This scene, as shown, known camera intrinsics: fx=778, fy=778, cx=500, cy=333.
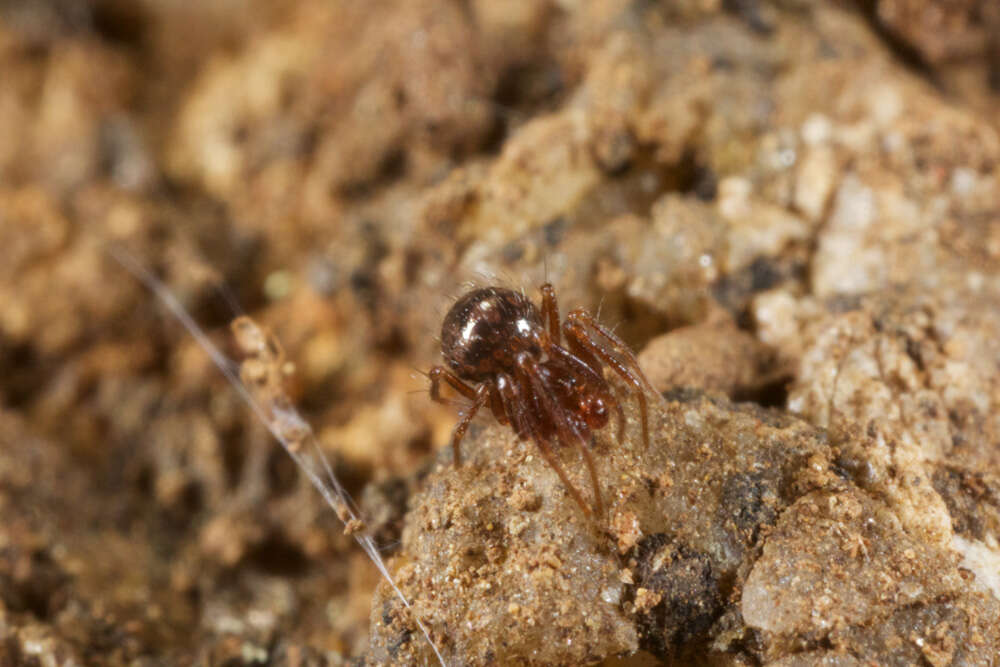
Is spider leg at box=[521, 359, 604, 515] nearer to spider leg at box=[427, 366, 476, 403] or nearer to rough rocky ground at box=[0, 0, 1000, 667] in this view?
rough rocky ground at box=[0, 0, 1000, 667]

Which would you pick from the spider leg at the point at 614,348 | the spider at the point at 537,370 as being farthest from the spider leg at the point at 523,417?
the spider leg at the point at 614,348

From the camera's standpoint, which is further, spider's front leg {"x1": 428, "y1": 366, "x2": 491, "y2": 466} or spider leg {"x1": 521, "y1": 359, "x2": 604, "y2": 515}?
spider's front leg {"x1": 428, "y1": 366, "x2": 491, "y2": 466}

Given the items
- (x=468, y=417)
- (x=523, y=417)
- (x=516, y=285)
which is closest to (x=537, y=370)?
(x=523, y=417)

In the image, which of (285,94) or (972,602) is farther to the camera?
(285,94)

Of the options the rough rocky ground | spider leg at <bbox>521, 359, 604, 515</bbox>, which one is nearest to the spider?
spider leg at <bbox>521, 359, 604, 515</bbox>

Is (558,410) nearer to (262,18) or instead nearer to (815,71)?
(815,71)

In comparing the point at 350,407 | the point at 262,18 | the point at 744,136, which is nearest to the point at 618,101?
the point at 744,136

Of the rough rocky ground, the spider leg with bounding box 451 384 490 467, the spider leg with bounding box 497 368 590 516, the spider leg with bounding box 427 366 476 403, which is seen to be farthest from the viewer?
the spider leg with bounding box 427 366 476 403
